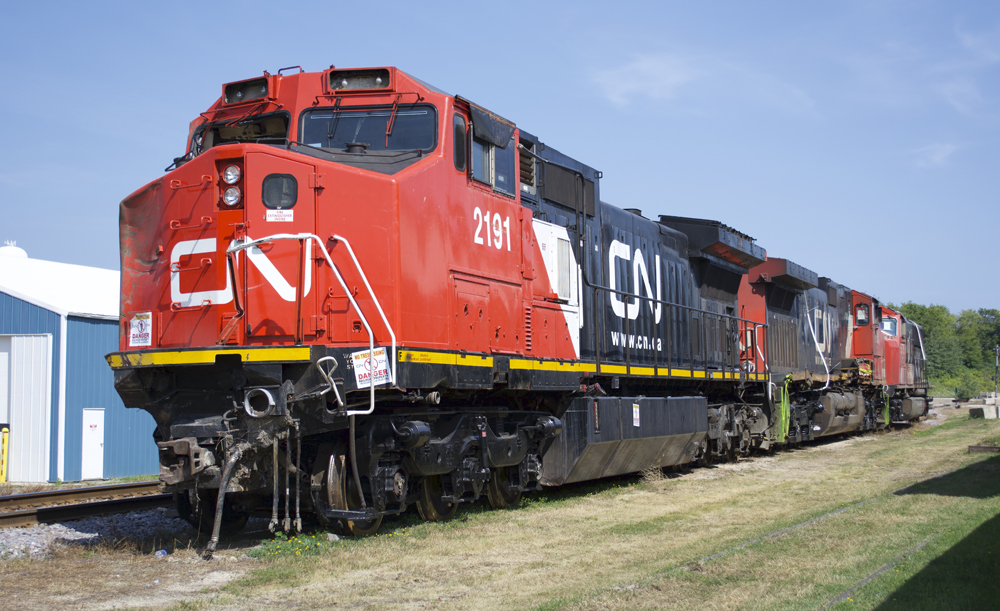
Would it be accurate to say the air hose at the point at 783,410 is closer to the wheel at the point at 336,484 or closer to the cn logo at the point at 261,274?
the wheel at the point at 336,484

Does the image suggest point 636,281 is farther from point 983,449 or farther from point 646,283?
point 983,449

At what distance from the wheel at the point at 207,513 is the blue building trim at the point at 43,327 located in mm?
9354

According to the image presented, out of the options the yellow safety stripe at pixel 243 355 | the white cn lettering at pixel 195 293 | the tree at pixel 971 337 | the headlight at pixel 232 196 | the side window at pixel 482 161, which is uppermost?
the tree at pixel 971 337

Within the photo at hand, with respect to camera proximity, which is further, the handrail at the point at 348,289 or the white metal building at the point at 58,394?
the white metal building at the point at 58,394

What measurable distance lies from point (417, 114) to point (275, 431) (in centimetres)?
316

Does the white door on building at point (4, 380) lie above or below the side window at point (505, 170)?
below

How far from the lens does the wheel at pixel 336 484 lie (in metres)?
7.45

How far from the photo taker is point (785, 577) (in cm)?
591

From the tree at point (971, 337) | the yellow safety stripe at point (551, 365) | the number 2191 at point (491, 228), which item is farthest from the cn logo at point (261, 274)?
the tree at point (971, 337)

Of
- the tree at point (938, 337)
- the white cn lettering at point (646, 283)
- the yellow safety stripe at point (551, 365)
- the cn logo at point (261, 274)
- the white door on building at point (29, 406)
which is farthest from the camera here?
the tree at point (938, 337)

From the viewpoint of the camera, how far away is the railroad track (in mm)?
8891

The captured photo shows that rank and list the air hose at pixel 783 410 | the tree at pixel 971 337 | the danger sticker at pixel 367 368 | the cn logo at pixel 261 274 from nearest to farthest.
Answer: the danger sticker at pixel 367 368 → the cn logo at pixel 261 274 → the air hose at pixel 783 410 → the tree at pixel 971 337

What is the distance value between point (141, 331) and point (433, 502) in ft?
10.5

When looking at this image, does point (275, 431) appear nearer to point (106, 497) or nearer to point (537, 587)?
point (537, 587)
